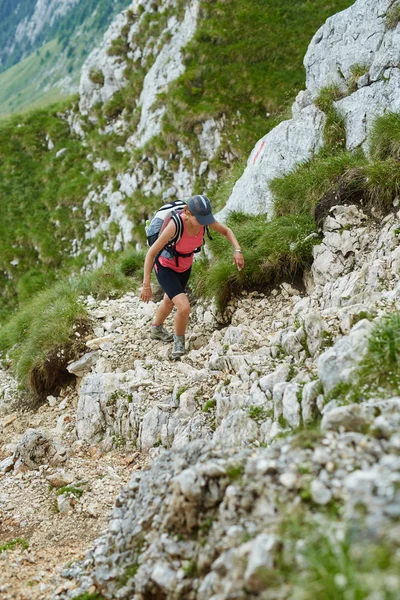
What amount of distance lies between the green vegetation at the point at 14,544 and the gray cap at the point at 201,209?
5152 mm

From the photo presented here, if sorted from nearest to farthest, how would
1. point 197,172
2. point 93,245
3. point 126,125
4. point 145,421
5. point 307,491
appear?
1. point 307,491
2. point 145,421
3. point 197,172
4. point 93,245
5. point 126,125

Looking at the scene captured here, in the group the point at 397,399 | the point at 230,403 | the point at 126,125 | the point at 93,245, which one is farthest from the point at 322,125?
the point at 126,125

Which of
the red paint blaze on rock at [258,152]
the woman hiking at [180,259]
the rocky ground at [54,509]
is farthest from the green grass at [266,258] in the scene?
the rocky ground at [54,509]

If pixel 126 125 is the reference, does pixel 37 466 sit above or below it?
below

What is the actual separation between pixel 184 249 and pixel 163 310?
1.62 meters

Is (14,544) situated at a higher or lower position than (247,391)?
higher

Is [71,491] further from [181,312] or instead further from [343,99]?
[343,99]

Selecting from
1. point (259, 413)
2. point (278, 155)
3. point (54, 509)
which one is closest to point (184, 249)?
point (259, 413)

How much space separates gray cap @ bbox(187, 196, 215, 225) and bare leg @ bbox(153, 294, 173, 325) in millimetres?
2222

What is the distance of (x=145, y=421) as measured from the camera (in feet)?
23.7

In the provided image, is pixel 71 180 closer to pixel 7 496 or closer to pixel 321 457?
pixel 7 496

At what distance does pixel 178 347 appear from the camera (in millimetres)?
8633

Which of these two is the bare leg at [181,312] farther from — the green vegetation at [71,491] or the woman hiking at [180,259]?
the green vegetation at [71,491]

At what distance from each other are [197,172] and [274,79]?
5693 millimetres
